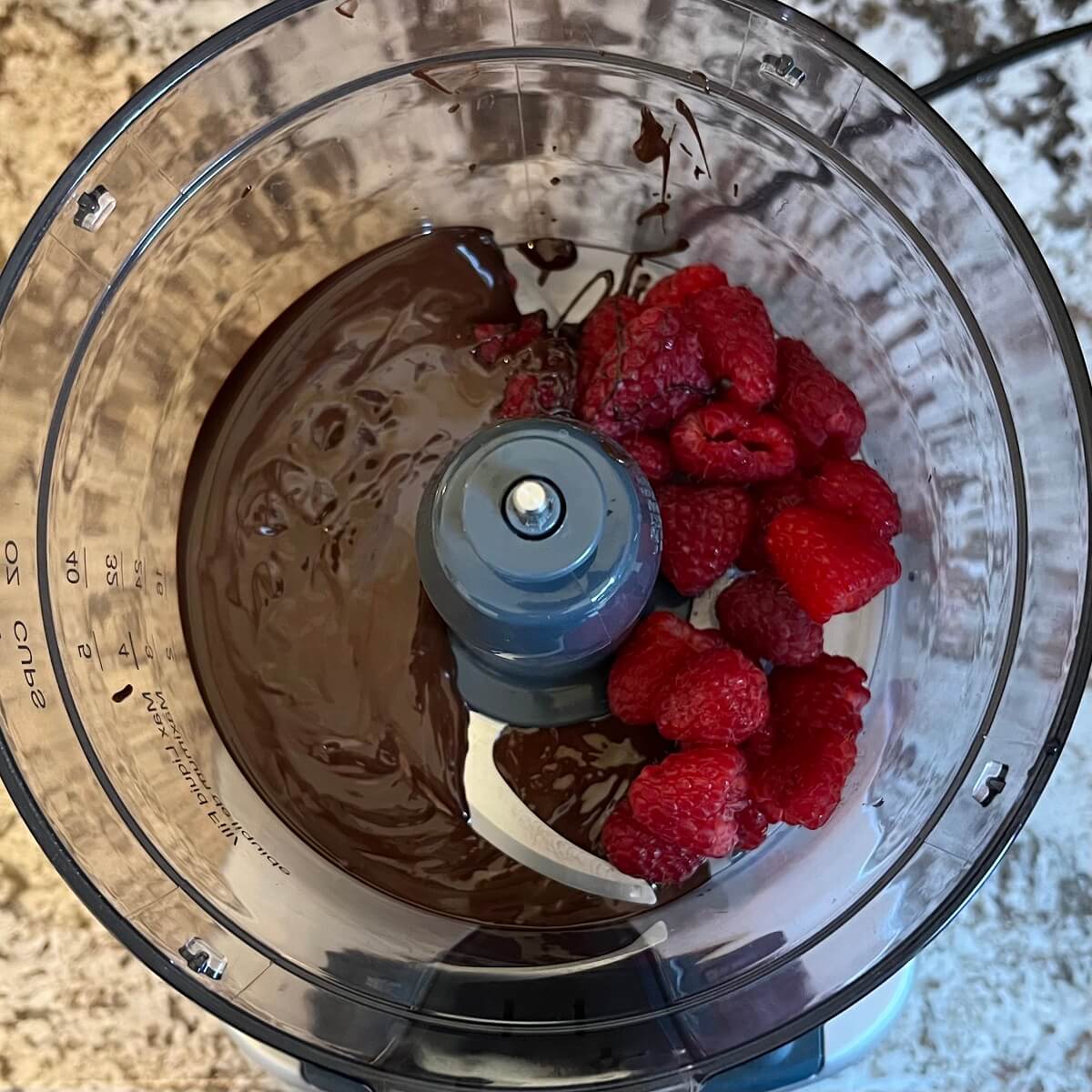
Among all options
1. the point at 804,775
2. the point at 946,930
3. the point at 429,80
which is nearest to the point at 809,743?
the point at 804,775

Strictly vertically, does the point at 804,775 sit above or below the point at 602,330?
below

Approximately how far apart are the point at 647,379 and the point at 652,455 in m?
0.06

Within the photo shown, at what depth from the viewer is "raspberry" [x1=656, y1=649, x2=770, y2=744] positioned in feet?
2.07

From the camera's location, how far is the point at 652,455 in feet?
2.36

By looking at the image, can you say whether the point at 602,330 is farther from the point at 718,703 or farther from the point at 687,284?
the point at 718,703

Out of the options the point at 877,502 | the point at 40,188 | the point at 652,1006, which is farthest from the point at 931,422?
the point at 40,188

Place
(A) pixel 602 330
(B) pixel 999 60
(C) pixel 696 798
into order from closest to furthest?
(C) pixel 696 798 → (A) pixel 602 330 → (B) pixel 999 60

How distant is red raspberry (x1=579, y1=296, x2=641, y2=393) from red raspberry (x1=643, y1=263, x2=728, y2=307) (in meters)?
0.02

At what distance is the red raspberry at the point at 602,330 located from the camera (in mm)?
724

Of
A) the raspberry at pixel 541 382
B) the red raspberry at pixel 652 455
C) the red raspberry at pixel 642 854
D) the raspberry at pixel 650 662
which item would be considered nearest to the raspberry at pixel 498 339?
the raspberry at pixel 541 382

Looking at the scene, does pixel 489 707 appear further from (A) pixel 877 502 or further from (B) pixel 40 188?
(B) pixel 40 188

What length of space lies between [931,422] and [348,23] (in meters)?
0.47

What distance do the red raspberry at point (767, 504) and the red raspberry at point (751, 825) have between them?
0.16m

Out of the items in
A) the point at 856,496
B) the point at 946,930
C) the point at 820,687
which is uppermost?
the point at 856,496
